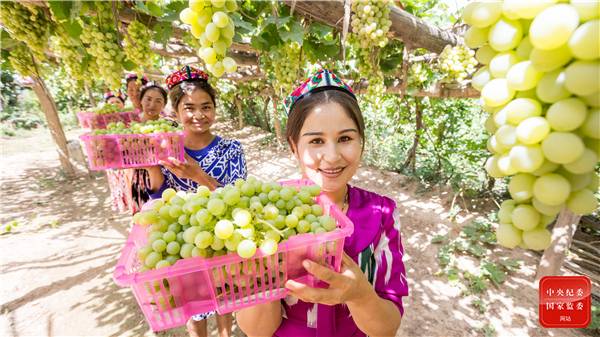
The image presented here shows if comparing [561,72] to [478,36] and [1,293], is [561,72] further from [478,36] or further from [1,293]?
[1,293]

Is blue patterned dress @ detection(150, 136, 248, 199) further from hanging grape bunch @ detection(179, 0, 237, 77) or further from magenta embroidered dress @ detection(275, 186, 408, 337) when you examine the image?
hanging grape bunch @ detection(179, 0, 237, 77)

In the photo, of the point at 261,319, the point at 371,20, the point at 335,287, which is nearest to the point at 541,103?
the point at 335,287

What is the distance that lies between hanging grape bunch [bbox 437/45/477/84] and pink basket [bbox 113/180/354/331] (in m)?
3.19

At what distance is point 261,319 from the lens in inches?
55.2

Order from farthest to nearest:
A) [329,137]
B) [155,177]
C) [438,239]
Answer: [438,239]
[155,177]
[329,137]

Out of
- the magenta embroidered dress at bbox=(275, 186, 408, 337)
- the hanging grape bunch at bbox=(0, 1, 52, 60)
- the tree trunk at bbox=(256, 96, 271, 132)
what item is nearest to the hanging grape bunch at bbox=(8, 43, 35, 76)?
the hanging grape bunch at bbox=(0, 1, 52, 60)

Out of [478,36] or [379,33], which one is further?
[379,33]

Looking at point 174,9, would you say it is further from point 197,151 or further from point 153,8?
point 197,151

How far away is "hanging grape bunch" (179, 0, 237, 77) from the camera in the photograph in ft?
3.22

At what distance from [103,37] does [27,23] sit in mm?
559

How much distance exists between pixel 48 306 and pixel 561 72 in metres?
5.93

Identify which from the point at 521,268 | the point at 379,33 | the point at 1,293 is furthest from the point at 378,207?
the point at 1,293

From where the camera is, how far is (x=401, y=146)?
9.50 metres

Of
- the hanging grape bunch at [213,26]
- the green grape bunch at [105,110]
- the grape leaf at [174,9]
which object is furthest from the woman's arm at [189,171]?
the green grape bunch at [105,110]
